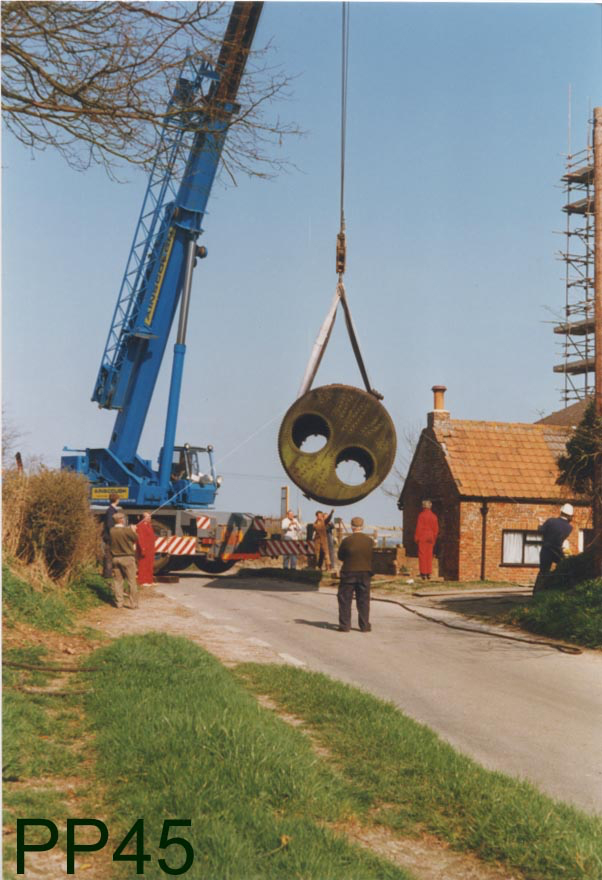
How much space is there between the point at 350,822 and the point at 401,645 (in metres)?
6.93

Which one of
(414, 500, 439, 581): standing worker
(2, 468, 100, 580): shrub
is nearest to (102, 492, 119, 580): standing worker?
(2, 468, 100, 580): shrub

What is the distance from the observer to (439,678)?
9.52 m

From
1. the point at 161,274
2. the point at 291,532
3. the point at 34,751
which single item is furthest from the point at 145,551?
the point at 34,751

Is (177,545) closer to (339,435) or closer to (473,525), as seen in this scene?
(473,525)

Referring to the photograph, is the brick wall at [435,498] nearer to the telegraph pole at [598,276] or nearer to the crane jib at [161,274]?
the crane jib at [161,274]

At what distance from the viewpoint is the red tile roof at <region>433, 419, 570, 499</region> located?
26.0 metres

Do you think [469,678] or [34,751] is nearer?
[34,751]

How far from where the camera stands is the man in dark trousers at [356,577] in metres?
12.8

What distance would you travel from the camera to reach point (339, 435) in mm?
13250

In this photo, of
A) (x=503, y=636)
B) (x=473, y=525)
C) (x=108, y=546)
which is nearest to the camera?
(x=503, y=636)

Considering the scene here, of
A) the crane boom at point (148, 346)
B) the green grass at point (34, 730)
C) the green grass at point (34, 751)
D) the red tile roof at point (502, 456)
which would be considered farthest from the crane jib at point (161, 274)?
the green grass at point (34, 751)

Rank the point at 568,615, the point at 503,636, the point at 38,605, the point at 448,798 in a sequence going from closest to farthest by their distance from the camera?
the point at 448,798 → the point at 38,605 → the point at 503,636 → the point at 568,615

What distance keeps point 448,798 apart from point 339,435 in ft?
27.1

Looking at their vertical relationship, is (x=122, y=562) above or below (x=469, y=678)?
above
